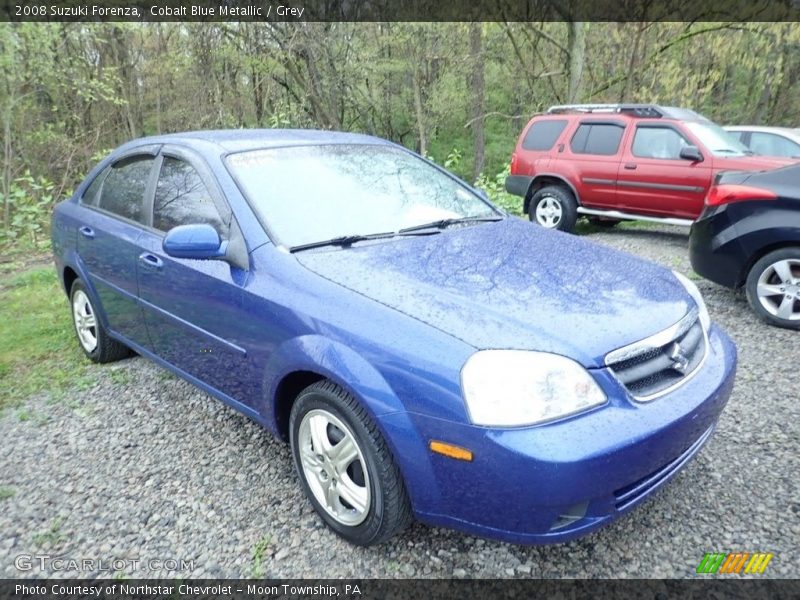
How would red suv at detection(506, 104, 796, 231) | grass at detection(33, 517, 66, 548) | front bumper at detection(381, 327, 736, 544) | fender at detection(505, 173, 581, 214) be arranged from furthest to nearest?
1. fender at detection(505, 173, 581, 214)
2. red suv at detection(506, 104, 796, 231)
3. grass at detection(33, 517, 66, 548)
4. front bumper at detection(381, 327, 736, 544)

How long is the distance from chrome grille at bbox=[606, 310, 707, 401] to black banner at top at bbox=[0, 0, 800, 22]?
13000 mm

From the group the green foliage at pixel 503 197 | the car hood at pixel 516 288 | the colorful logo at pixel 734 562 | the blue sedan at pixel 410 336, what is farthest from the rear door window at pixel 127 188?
the green foliage at pixel 503 197

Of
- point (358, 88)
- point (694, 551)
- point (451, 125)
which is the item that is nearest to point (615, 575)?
point (694, 551)

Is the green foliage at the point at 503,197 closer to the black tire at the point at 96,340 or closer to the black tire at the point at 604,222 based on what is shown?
the black tire at the point at 604,222

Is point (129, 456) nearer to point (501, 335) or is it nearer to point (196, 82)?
point (501, 335)

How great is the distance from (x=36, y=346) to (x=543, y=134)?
732 cm

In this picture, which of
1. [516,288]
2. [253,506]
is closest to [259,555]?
[253,506]

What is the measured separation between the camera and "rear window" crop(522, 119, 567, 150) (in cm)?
834

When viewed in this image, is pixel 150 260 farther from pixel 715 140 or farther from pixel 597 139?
pixel 715 140

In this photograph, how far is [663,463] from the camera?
2.00 metres

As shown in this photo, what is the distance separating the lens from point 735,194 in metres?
4.46

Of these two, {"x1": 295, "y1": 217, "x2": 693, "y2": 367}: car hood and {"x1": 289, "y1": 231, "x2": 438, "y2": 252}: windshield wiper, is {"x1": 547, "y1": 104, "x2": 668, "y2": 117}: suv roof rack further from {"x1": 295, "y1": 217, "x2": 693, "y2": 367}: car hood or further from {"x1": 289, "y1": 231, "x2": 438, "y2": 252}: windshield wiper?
{"x1": 289, "y1": 231, "x2": 438, "y2": 252}: windshield wiper

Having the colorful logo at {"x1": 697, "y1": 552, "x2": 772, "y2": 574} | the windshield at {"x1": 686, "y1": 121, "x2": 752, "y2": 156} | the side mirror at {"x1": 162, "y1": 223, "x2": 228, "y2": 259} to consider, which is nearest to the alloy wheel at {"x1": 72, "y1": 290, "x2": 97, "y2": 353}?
the side mirror at {"x1": 162, "y1": 223, "x2": 228, "y2": 259}

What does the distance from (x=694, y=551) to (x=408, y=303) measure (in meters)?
1.56
